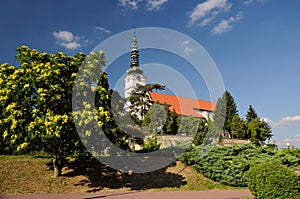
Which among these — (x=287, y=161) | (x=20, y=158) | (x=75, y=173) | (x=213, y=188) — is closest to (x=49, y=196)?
(x=75, y=173)

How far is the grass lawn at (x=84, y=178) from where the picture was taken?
40.8 ft

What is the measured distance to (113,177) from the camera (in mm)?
14492

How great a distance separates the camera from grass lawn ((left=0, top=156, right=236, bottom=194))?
12445mm

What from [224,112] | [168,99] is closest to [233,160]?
Answer: [224,112]

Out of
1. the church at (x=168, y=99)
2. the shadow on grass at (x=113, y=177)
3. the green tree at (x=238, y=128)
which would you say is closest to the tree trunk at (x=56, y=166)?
the shadow on grass at (x=113, y=177)

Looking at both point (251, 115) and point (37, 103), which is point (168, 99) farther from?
point (37, 103)

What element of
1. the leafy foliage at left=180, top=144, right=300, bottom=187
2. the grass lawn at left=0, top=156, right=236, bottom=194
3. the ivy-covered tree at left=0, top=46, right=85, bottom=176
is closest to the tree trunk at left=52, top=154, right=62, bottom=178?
the grass lawn at left=0, top=156, right=236, bottom=194

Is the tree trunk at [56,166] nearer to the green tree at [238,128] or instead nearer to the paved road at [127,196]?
the paved road at [127,196]

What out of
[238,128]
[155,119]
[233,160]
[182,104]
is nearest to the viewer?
[233,160]

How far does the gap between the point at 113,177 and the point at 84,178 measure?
1.60 m

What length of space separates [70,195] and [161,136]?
1871 centimetres

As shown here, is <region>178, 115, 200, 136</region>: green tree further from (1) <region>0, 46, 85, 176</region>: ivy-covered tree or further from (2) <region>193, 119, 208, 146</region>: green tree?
(1) <region>0, 46, 85, 176</region>: ivy-covered tree

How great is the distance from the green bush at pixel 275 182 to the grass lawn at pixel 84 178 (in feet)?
18.3

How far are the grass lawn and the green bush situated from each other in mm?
5588
